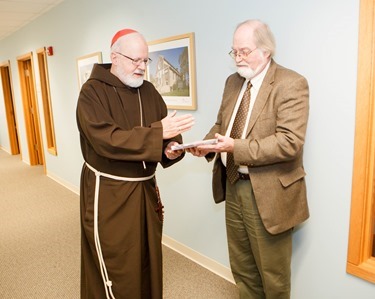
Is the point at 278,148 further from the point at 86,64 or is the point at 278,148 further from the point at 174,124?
the point at 86,64

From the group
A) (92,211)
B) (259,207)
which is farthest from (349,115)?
(92,211)

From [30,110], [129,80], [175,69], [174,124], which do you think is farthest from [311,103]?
[30,110]

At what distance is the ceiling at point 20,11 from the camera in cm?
410

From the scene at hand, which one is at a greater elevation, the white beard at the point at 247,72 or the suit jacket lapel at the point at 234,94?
the white beard at the point at 247,72

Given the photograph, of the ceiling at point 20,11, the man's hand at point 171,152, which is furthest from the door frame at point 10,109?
the man's hand at point 171,152

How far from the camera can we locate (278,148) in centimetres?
145

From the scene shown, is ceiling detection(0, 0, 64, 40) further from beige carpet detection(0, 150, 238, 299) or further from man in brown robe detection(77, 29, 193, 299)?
man in brown robe detection(77, 29, 193, 299)

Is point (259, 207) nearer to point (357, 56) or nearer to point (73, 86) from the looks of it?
point (357, 56)

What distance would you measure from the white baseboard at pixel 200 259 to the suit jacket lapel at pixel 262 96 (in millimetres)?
1331

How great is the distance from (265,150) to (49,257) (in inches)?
90.7

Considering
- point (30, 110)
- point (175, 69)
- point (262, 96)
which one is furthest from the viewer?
point (30, 110)

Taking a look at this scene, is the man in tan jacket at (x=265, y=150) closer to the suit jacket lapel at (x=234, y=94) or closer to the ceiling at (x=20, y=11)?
the suit jacket lapel at (x=234, y=94)

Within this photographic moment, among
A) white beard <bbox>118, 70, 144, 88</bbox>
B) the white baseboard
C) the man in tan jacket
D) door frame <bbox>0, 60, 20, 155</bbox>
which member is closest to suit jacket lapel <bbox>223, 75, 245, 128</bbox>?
the man in tan jacket

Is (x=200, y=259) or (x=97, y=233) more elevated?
(x=97, y=233)
